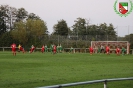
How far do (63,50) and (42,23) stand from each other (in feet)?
48.1

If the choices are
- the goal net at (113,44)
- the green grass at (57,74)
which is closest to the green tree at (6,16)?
the goal net at (113,44)

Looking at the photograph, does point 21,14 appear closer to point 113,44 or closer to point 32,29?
point 32,29

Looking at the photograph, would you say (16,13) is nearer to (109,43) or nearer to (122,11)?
(109,43)

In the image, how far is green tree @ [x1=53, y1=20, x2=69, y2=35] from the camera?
339 feet

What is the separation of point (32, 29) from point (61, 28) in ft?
60.7

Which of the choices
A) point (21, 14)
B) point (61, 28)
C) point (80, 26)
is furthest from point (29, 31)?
point (80, 26)

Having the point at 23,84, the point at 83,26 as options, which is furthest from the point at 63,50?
the point at 23,84

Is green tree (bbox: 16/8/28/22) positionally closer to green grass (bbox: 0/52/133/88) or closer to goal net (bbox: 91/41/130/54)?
goal net (bbox: 91/41/130/54)

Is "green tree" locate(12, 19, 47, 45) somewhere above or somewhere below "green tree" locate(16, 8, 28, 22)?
below

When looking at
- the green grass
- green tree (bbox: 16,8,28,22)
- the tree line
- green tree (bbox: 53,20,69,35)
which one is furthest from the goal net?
the green grass

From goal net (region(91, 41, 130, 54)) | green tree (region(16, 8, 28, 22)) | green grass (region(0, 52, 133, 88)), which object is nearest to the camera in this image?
Answer: green grass (region(0, 52, 133, 88))

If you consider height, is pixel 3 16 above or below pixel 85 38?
above

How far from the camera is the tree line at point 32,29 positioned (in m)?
83.5

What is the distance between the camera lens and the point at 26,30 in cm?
8631
